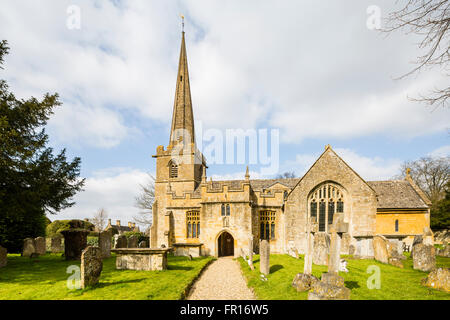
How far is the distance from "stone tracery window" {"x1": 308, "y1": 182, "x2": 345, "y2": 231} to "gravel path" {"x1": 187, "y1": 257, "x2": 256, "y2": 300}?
8933 millimetres

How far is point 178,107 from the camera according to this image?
28016 millimetres

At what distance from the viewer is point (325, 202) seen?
20.0m

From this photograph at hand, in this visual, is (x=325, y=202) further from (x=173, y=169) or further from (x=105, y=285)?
(x=105, y=285)

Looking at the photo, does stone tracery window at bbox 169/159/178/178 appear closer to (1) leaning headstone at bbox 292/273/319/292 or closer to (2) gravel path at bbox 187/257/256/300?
(2) gravel path at bbox 187/257/256/300

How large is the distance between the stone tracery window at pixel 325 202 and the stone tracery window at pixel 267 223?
10.7 feet

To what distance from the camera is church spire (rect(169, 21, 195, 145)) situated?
27312 mm

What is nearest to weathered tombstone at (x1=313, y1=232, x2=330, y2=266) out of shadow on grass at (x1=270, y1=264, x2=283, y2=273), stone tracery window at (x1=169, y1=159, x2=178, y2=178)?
shadow on grass at (x1=270, y1=264, x2=283, y2=273)

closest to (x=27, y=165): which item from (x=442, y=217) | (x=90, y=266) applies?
(x=90, y=266)

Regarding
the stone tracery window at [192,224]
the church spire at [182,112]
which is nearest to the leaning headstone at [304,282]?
the stone tracery window at [192,224]

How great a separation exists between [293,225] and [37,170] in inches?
684

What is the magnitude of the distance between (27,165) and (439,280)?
1780cm
